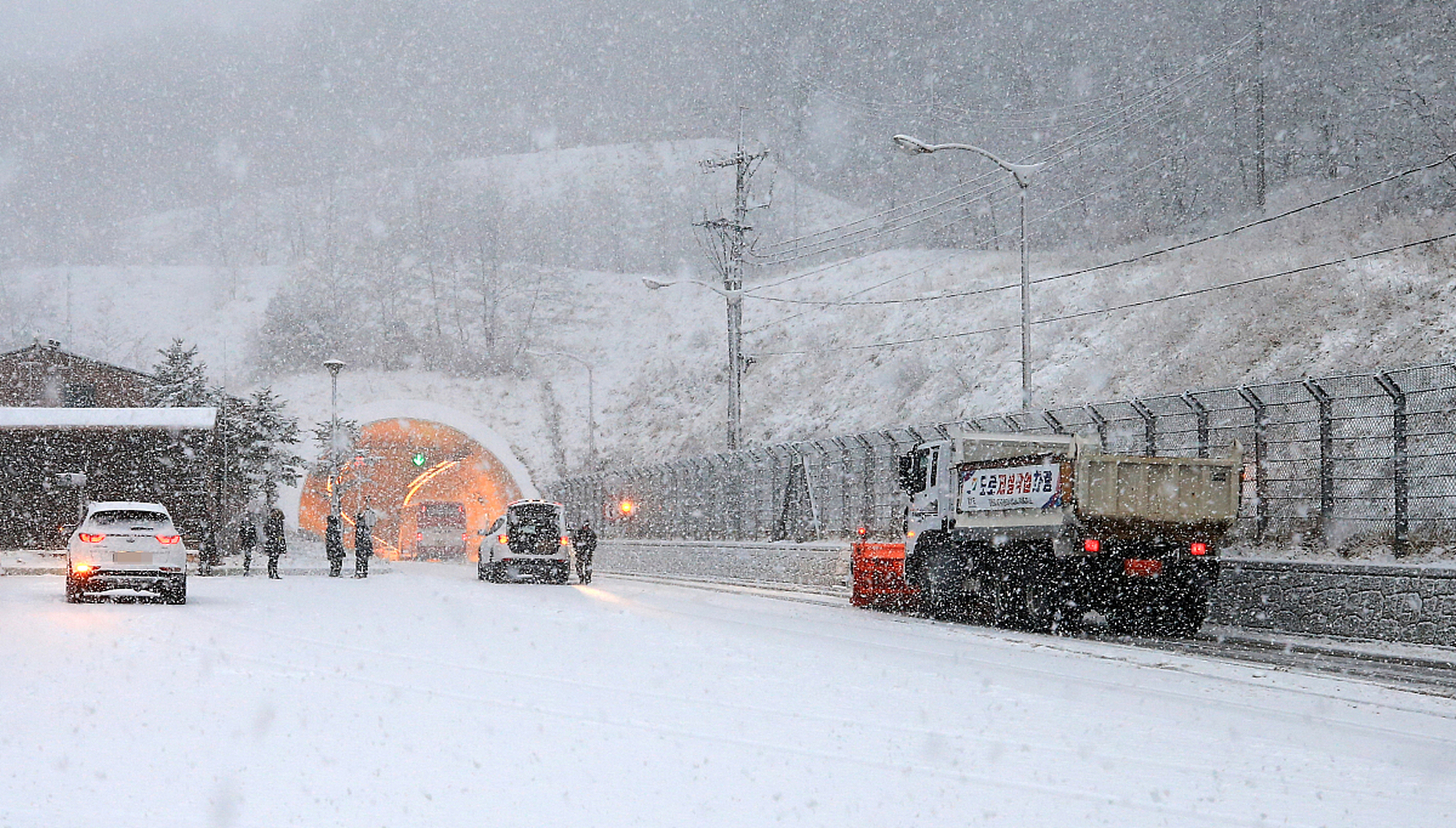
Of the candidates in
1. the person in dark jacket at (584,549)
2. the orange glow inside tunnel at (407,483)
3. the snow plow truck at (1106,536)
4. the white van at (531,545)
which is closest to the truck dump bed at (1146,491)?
the snow plow truck at (1106,536)

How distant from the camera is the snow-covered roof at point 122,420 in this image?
40250 mm

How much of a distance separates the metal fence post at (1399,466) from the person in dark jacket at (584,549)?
67.8ft

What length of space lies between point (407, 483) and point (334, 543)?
4753 cm

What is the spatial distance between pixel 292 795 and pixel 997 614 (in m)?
13.9

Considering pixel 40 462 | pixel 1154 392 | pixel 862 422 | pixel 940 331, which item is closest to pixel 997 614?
pixel 1154 392

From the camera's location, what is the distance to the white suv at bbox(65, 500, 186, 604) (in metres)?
21.0

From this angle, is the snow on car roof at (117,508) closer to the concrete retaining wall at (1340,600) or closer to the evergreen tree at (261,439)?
the concrete retaining wall at (1340,600)

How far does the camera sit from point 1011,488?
18375 millimetres

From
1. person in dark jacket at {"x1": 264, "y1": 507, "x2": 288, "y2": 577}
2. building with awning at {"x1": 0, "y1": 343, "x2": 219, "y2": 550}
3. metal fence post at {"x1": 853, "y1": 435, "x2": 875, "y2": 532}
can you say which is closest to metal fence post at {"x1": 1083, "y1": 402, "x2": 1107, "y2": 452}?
metal fence post at {"x1": 853, "y1": 435, "x2": 875, "y2": 532}

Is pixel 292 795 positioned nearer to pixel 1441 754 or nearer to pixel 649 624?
pixel 1441 754

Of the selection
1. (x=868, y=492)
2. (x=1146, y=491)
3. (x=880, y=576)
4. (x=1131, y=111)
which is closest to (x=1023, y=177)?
(x=880, y=576)

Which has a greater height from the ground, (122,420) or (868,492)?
(122,420)

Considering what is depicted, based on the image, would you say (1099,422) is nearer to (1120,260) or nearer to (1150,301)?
(1150,301)

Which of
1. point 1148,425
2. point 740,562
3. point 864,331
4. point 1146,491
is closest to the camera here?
point 1146,491
